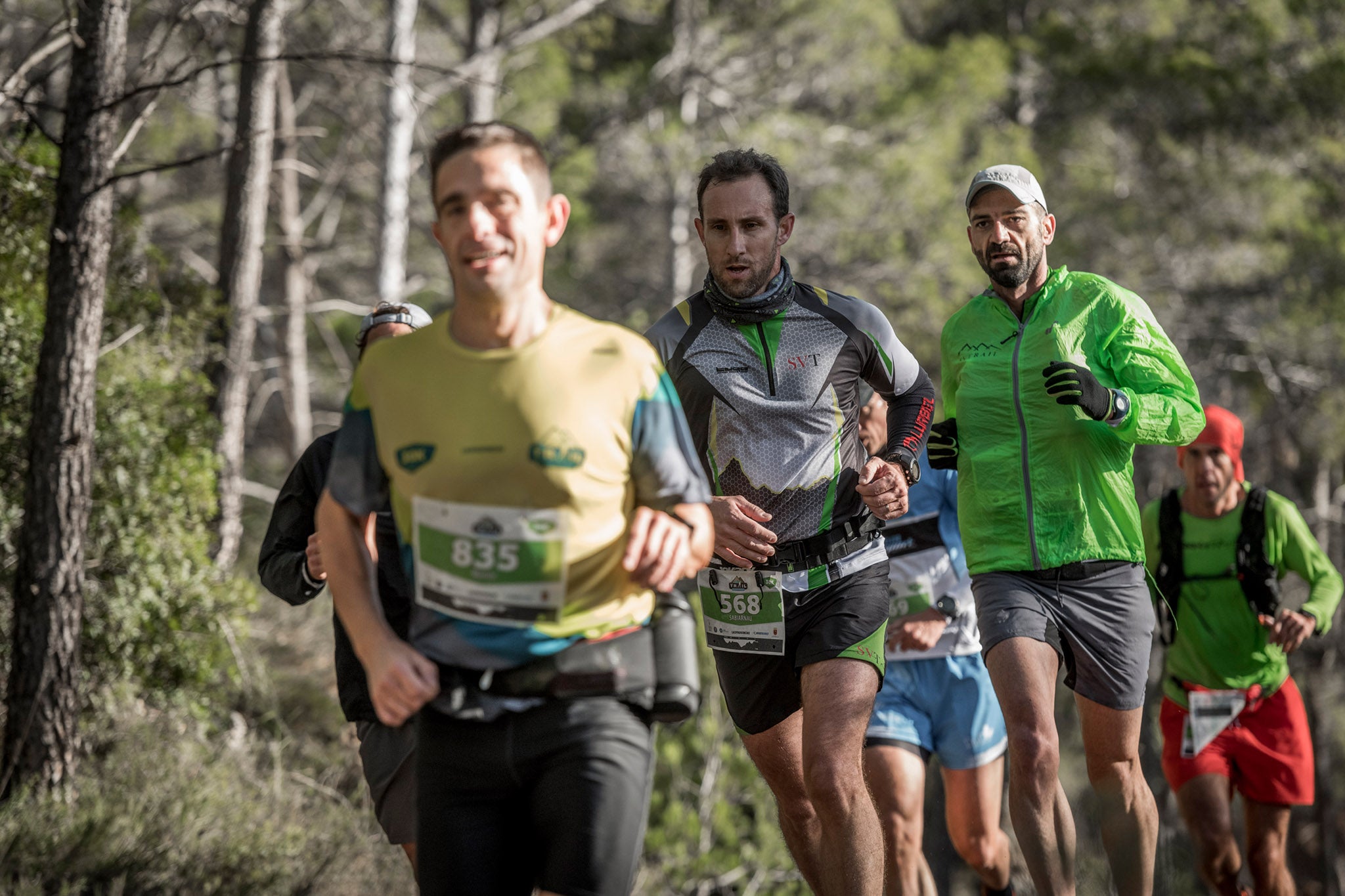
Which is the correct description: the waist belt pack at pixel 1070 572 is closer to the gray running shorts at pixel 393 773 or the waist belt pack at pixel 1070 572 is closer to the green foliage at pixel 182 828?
the gray running shorts at pixel 393 773

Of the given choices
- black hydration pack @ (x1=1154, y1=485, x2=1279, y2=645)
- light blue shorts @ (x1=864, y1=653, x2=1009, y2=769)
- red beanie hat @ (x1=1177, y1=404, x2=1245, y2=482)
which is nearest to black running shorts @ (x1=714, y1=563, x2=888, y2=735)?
light blue shorts @ (x1=864, y1=653, x2=1009, y2=769)

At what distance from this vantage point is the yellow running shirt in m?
2.56

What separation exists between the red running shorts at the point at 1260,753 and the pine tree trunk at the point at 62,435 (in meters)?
5.42

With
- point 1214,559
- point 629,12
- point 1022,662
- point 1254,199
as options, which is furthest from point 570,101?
point 1022,662

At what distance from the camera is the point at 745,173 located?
4262 millimetres

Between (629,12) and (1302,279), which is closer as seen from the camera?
(629,12)

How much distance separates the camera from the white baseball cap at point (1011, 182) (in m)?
4.55

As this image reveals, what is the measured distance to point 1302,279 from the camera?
18.1 meters

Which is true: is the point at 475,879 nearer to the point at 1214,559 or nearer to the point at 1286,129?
the point at 1214,559

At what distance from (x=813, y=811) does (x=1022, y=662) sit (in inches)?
33.4

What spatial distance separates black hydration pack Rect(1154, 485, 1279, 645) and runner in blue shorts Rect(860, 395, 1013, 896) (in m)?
1.21

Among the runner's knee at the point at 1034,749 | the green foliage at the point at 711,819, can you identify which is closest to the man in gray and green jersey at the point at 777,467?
the runner's knee at the point at 1034,749

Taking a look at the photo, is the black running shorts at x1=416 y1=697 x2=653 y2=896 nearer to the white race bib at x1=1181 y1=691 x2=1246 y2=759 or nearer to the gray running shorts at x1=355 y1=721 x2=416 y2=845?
the gray running shorts at x1=355 y1=721 x2=416 y2=845

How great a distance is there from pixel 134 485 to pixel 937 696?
4.71m
